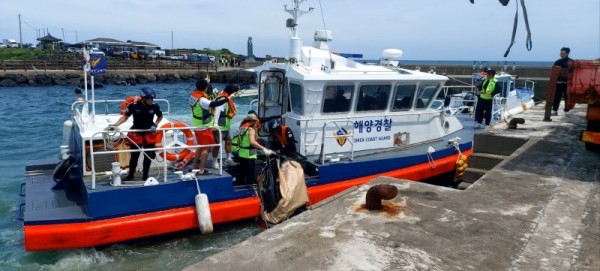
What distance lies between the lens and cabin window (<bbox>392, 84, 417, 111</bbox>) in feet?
26.8

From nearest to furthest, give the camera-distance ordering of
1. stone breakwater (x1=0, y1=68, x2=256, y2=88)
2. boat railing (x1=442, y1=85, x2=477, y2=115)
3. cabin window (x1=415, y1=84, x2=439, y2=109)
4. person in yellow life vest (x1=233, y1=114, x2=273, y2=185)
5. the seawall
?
person in yellow life vest (x1=233, y1=114, x2=273, y2=185), cabin window (x1=415, y1=84, x2=439, y2=109), boat railing (x1=442, y1=85, x2=477, y2=115), the seawall, stone breakwater (x1=0, y1=68, x2=256, y2=88)

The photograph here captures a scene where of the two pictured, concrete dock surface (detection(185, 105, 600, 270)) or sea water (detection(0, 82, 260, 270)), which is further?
sea water (detection(0, 82, 260, 270))

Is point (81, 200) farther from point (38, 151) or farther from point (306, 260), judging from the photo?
point (38, 151)

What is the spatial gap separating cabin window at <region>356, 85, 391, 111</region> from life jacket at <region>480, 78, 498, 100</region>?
11.2ft

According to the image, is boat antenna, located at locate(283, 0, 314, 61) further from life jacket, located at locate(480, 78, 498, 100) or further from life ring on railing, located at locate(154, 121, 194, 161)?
life jacket, located at locate(480, 78, 498, 100)

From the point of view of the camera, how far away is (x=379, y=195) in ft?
15.0

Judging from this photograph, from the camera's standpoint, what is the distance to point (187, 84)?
41.6 metres

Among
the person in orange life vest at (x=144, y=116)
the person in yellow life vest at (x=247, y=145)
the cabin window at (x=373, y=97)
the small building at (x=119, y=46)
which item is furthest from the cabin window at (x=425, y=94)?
the small building at (x=119, y=46)

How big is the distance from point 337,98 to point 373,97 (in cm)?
77

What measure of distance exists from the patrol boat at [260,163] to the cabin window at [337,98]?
2 centimetres

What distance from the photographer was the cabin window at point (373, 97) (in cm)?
779

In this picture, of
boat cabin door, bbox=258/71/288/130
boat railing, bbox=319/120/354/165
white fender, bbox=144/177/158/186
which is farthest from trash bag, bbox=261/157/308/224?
boat cabin door, bbox=258/71/288/130

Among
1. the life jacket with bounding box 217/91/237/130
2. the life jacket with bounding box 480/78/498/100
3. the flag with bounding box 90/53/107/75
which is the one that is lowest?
the life jacket with bounding box 217/91/237/130

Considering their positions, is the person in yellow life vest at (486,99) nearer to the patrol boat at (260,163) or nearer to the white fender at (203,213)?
the patrol boat at (260,163)
